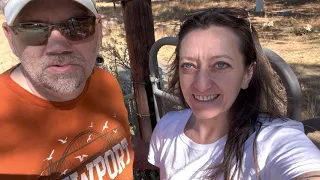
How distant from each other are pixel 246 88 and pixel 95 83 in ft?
2.64

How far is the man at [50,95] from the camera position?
149 centimetres

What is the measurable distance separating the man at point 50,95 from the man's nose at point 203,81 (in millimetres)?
538

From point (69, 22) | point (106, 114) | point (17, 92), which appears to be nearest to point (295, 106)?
point (106, 114)

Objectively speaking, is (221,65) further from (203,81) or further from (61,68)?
(61,68)

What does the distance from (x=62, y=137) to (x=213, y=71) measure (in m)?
0.71

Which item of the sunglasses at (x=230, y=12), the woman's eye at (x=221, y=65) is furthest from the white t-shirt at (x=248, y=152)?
the sunglasses at (x=230, y=12)

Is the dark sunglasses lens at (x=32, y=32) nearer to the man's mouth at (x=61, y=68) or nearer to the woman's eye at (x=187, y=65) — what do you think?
the man's mouth at (x=61, y=68)

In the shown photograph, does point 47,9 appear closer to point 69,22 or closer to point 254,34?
point 69,22

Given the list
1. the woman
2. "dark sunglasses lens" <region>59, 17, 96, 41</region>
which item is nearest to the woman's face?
the woman

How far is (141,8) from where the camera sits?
2574 millimetres

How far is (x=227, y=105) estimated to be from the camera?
4.75ft


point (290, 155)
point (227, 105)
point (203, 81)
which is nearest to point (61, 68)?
point (203, 81)

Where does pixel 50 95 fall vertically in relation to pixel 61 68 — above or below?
below

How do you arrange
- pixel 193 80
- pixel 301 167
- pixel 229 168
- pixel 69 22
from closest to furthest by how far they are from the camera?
pixel 301 167, pixel 229 168, pixel 193 80, pixel 69 22
